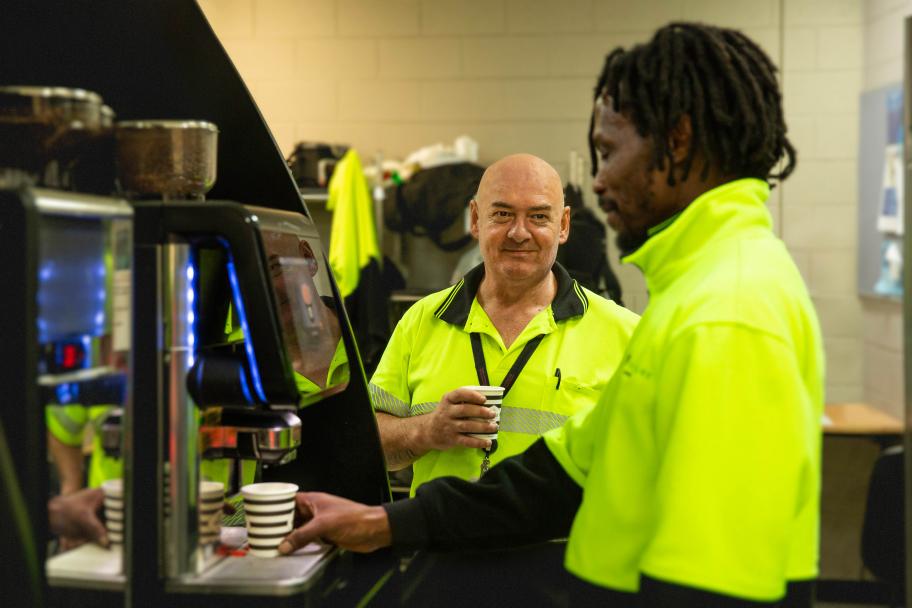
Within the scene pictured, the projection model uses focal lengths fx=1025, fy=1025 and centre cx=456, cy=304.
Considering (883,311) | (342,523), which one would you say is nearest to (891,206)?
(883,311)

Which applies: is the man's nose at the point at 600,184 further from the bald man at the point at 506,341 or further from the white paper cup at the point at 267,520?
the bald man at the point at 506,341

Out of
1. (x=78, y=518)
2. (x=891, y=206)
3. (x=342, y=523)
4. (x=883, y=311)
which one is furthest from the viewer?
(x=883, y=311)

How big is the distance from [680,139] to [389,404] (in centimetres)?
114

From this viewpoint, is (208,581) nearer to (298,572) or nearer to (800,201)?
(298,572)

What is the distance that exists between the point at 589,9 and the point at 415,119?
1016 mm

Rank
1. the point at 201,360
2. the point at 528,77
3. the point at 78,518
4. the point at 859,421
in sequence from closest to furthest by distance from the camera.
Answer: the point at 78,518
the point at 201,360
the point at 859,421
the point at 528,77

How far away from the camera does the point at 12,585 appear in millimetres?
1122

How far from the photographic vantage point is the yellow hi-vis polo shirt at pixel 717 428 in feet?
3.48

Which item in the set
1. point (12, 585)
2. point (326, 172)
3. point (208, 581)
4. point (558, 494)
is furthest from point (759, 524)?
point (326, 172)

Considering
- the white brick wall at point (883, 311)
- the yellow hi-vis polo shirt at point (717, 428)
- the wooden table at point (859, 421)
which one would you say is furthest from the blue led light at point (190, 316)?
the white brick wall at point (883, 311)

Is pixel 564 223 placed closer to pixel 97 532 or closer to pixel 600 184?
pixel 600 184

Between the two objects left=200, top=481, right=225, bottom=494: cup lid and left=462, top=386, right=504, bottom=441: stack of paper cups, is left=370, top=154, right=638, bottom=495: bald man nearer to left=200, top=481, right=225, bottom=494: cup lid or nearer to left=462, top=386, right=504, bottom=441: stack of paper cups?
left=462, top=386, right=504, bottom=441: stack of paper cups

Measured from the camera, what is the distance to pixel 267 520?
4.60ft

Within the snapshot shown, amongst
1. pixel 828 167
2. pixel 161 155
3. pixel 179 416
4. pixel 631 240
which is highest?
A: pixel 828 167
